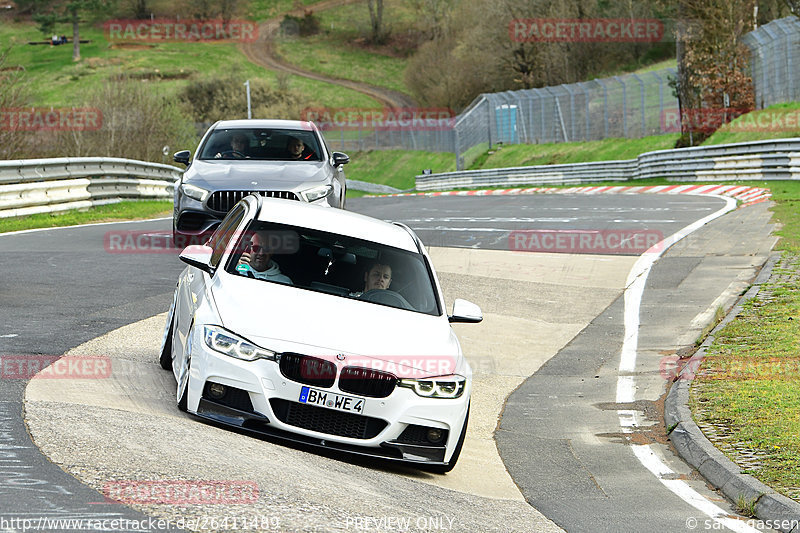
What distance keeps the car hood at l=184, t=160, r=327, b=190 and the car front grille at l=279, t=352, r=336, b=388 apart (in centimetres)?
762

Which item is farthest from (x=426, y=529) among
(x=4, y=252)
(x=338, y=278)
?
(x=4, y=252)

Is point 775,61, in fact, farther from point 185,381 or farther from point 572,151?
point 185,381

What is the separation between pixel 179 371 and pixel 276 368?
4.46 ft

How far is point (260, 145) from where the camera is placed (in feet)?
52.7

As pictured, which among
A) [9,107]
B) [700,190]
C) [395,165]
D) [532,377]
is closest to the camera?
Result: [532,377]

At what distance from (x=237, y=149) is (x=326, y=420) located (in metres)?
9.20

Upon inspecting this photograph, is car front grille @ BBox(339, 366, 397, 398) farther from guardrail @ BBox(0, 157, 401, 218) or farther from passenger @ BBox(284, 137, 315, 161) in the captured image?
guardrail @ BBox(0, 157, 401, 218)

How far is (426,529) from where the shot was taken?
19.4ft

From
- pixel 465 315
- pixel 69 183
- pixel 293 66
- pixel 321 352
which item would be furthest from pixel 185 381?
pixel 293 66

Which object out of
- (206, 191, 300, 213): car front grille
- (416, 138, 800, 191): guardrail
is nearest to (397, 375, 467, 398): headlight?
(206, 191, 300, 213): car front grille

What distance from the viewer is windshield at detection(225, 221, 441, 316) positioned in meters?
8.44

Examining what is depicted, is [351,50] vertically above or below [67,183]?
below

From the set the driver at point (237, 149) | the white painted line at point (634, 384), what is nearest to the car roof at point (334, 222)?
the white painted line at point (634, 384)

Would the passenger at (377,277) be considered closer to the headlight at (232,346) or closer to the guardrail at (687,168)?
the headlight at (232,346)
